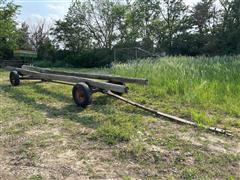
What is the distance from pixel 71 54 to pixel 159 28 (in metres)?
7.73

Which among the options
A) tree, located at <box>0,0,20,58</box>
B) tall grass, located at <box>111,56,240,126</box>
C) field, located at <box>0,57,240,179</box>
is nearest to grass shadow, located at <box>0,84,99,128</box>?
field, located at <box>0,57,240,179</box>

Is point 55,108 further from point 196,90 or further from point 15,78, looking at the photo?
point 15,78

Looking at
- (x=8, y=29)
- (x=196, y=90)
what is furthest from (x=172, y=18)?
(x=196, y=90)

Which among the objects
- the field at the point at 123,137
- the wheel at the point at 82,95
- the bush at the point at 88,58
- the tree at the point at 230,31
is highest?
the tree at the point at 230,31

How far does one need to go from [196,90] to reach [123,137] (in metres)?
2.66

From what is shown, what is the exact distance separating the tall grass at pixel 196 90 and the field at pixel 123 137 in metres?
0.02

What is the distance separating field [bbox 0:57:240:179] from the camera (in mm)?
2588

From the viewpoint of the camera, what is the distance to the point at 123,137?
3311 mm

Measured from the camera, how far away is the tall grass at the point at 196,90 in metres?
4.42

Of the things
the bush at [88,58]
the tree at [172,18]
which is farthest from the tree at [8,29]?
the tree at [172,18]

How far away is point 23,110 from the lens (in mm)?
4770

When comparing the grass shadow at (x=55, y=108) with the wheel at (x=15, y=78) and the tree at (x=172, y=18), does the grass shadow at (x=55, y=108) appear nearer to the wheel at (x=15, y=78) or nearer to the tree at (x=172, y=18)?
the wheel at (x=15, y=78)

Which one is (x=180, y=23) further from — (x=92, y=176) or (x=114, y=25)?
(x=92, y=176)

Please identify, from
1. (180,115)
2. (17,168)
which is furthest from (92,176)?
(180,115)
